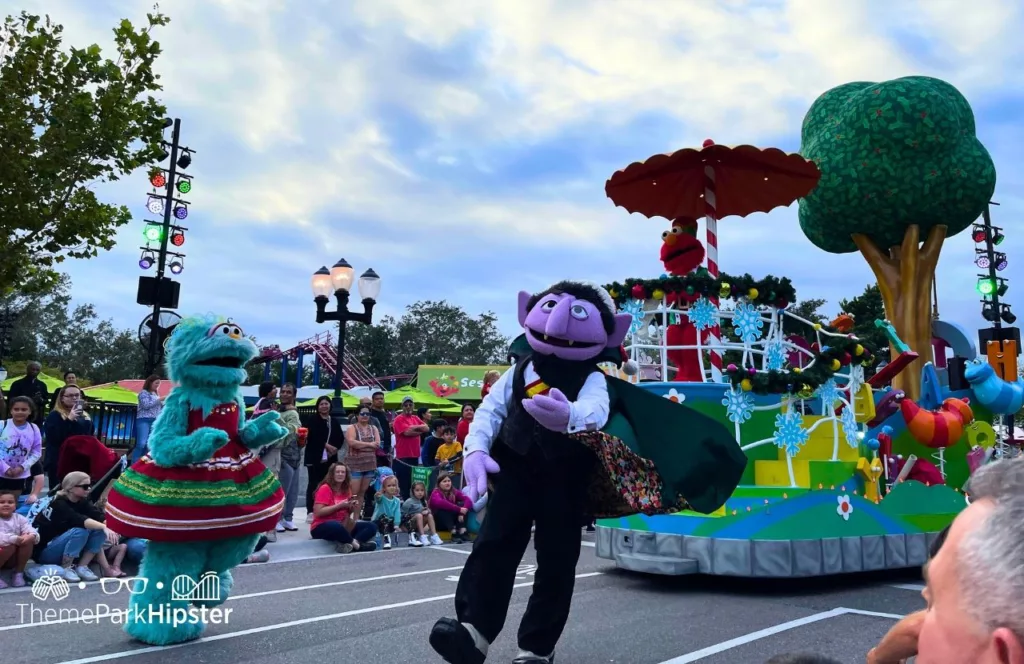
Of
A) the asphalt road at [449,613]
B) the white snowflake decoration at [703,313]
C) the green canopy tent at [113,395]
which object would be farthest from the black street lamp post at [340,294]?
the green canopy tent at [113,395]

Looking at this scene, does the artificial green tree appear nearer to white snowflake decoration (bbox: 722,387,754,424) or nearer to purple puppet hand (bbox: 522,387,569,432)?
white snowflake decoration (bbox: 722,387,754,424)

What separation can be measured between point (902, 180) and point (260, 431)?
1135 centimetres

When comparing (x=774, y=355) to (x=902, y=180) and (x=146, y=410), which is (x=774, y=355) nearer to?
(x=146, y=410)

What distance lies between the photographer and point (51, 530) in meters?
6.08

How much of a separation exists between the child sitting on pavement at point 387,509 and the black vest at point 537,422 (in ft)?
16.6

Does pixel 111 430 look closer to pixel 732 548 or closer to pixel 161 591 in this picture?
pixel 161 591

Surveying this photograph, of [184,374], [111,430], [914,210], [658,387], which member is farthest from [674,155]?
[111,430]

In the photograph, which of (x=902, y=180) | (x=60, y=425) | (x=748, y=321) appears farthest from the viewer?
(x=902, y=180)

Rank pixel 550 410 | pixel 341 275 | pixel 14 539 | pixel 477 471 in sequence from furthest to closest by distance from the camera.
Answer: pixel 341 275, pixel 14 539, pixel 477 471, pixel 550 410

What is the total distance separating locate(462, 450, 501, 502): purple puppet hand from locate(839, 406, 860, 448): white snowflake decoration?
155 inches

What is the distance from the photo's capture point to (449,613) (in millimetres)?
4957

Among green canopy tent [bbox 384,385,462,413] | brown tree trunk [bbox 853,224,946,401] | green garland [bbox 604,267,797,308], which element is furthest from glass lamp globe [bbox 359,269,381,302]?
green canopy tent [bbox 384,385,462,413]

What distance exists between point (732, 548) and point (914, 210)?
30.5 feet

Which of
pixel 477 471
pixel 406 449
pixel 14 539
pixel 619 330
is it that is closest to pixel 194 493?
pixel 477 471
